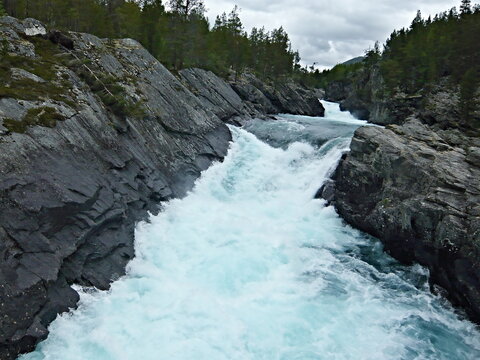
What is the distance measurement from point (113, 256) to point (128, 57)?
20.9 m

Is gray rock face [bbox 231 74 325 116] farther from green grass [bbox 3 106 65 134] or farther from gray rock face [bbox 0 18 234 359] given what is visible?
green grass [bbox 3 106 65 134]

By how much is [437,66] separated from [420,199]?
175 ft

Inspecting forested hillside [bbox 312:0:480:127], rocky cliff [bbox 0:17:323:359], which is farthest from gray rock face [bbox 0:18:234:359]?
forested hillside [bbox 312:0:480:127]

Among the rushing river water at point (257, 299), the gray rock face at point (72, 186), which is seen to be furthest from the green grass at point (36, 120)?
A: the rushing river water at point (257, 299)

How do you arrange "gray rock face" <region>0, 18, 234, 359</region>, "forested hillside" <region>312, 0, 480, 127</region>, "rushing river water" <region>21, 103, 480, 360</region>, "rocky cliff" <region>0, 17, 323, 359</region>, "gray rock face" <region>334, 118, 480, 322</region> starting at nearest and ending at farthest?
"gray rock face" <region>0, 18, 234, 359</region>, "rocky cliff" <region>0, 17, 323, 359</region>, "rushing river water" <region>21, 103, 480, 360</region>, "gray rock face" <region>334, 118, 480, 322</region>, "forested hillside" <region>312, 0, 480, 127</region>

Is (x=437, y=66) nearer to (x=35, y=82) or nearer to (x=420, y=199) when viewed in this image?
(x=420, y=199)

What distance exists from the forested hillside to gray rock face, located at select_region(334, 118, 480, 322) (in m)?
17.4

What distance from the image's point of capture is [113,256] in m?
14.8

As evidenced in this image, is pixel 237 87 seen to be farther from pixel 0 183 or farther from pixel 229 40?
pixel 0 183

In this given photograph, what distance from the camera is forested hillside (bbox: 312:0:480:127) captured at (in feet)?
132

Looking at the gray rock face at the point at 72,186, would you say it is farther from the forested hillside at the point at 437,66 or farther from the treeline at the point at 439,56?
the treeline at the point at 439,56

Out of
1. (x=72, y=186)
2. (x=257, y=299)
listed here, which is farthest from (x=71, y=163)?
(x=257, y=299)

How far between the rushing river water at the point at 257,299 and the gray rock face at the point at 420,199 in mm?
991

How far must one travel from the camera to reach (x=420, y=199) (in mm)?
17844
